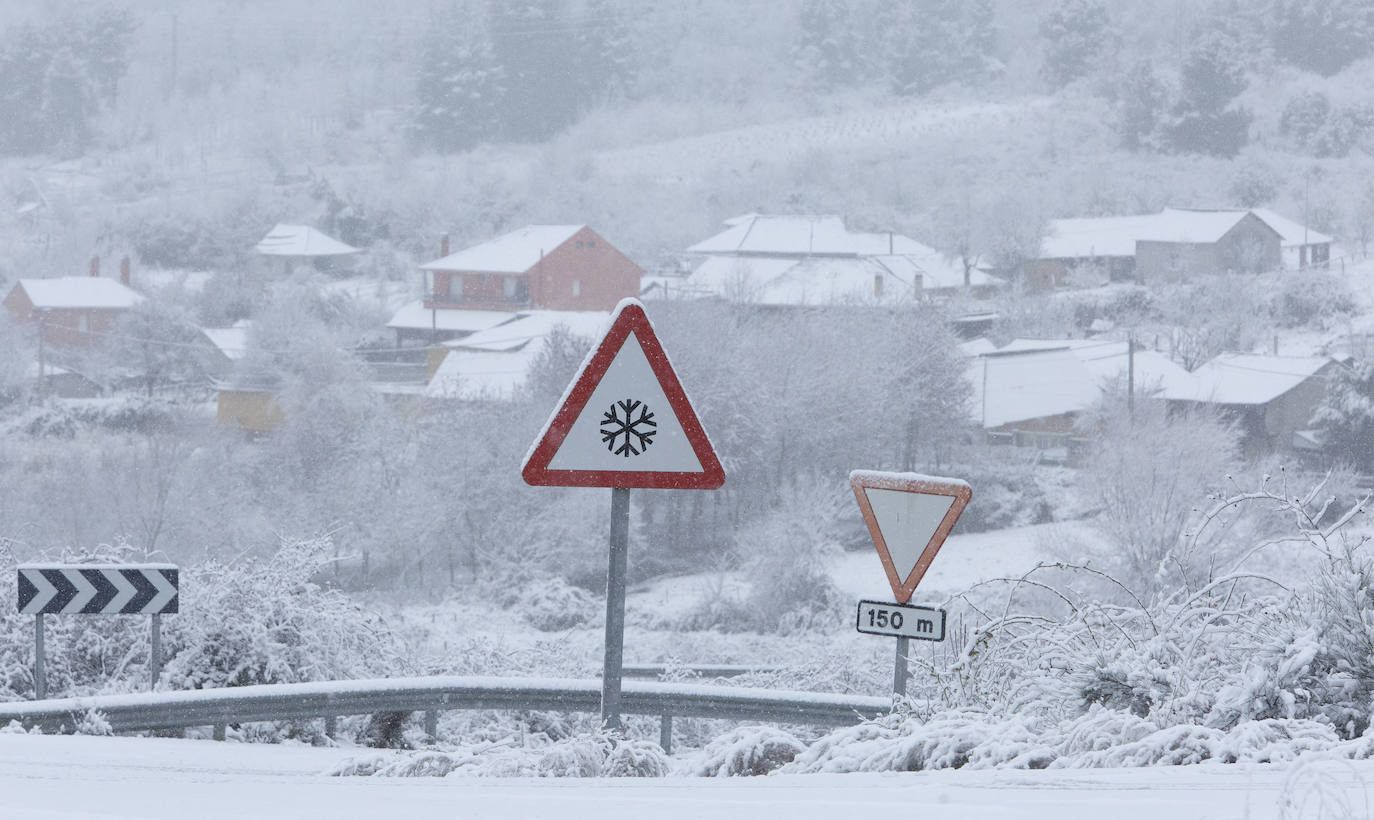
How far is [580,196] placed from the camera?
9331cm

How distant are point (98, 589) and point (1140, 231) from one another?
68.2 m

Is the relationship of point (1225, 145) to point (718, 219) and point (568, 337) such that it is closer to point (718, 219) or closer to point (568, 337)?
point (718, 219)

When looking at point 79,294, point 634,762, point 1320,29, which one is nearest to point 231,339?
point 79,294

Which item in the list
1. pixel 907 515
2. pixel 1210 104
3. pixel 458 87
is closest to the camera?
pixel 907 515

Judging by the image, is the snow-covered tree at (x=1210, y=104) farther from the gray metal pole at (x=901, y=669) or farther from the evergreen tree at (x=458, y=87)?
the gray metal pole at (x=901, y=669)

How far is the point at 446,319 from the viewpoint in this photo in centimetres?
6525

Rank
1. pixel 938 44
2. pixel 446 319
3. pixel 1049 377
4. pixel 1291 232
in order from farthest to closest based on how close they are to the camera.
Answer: pixel 938 44, pixel 1291 232, pixel 446 319, pixel 1049 377

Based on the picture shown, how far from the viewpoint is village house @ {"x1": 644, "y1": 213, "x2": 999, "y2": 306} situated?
5641 cm

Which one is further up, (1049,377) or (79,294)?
(79,294)

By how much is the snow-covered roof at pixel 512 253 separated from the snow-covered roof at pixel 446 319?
2036mm

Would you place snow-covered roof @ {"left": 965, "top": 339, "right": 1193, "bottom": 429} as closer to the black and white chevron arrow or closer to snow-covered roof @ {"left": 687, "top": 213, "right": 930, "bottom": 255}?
snow-covered roof @ {"left": 687, "top": 213, "right": 930, "bottom": 255}

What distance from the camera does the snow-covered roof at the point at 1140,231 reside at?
6794 centimetres

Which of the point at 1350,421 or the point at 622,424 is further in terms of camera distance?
the point at 1350,421

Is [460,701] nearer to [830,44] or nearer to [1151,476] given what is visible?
[1151,476]
